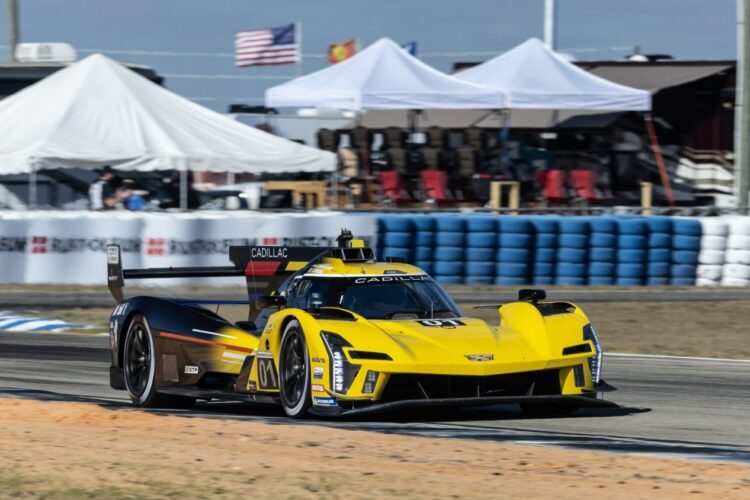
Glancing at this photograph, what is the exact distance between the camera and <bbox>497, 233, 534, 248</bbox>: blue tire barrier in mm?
21244

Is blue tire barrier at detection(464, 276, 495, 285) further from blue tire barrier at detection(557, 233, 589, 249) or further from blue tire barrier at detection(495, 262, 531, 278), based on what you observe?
blue tire barrier at detection(557, 233, 589, 249)

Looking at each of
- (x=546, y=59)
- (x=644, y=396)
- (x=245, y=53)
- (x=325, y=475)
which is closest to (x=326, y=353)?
(x=325, y=475)

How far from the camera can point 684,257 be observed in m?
21.5

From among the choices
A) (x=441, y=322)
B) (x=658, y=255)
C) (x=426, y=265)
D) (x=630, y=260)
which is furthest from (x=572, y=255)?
(x=441, y=322)

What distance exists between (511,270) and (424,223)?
1.48 m

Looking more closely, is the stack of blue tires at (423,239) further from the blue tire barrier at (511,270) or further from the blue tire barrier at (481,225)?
the blue tire barrier at (511,270)

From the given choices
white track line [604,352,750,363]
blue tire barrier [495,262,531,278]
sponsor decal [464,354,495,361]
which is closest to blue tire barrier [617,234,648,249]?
blue tire barrier [495,262,531,278]

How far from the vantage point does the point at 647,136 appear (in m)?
31.5

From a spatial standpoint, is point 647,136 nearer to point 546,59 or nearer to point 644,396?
point 546,59

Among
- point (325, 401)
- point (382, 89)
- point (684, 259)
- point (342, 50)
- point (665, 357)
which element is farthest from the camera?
point (342, 50)

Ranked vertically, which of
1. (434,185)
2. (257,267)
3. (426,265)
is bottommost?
(426,265)

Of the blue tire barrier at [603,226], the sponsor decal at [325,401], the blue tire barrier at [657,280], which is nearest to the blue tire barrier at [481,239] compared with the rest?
the blue tire barrier at [603,226]

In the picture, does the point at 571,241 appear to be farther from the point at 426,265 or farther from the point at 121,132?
the point at 121,132

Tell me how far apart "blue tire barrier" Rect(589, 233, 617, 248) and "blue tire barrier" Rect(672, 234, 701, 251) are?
911mm
